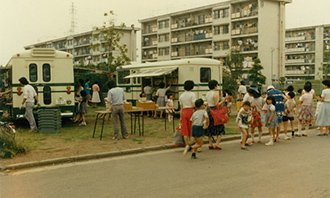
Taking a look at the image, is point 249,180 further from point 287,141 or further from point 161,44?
point 161,44

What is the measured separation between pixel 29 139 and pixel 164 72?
7766mm

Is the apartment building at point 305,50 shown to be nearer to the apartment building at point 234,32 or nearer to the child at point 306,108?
the apartment building at point 234,32

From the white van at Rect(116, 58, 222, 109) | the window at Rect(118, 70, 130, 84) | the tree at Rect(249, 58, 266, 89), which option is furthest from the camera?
the tree at Rect(249, 58, 266, 89)

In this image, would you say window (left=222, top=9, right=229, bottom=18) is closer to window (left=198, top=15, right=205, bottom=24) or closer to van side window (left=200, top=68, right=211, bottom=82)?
window (left=198, top=15, right=205, bottom=24)

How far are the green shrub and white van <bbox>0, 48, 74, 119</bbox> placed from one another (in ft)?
15.7

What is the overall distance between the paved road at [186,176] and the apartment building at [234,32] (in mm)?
36744

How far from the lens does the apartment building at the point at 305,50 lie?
208ft

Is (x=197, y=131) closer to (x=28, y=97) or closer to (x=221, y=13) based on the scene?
(x=28, y=97)

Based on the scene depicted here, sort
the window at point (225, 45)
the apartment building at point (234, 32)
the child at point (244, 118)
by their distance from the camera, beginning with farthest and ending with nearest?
1. the window at point (225, 45)
2. the apartment building at point (234, 32)
3. the child at point (244, 118)

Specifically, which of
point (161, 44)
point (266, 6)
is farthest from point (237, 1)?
point (161, 44)

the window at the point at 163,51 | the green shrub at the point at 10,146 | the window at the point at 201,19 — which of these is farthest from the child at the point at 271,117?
the window at the point at 163,51

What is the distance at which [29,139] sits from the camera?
11289 mm

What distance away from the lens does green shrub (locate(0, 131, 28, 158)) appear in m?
8.63

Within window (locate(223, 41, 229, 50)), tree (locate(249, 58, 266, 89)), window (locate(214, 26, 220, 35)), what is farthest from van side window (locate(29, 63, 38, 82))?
window (locate(214, 26, 220, 35))
